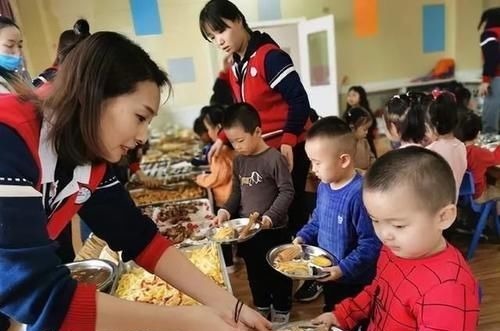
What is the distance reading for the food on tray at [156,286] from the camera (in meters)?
1.20

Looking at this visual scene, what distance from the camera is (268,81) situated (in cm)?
201

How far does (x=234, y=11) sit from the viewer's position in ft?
6.21

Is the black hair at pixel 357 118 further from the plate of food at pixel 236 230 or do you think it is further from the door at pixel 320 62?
the door at pixel 320 62

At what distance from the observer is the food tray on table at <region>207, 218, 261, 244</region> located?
164cm

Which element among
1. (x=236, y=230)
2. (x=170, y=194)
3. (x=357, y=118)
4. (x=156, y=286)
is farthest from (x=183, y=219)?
(x=357, y=118)

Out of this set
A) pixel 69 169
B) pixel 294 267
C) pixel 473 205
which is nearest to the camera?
pixel 69 169

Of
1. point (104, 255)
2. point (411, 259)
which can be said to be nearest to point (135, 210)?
point (104, 255)

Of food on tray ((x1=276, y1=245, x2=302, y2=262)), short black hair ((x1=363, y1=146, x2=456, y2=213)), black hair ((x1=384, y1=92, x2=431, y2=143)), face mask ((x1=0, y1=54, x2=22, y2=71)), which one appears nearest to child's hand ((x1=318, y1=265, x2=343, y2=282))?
food on tray ((x1=276, y1=245, x2=302, y2=262))

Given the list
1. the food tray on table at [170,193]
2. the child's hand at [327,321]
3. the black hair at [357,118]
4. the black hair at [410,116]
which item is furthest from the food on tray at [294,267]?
the black hair at [357,118]

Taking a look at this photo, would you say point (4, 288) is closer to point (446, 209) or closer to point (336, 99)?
point (446, 209)

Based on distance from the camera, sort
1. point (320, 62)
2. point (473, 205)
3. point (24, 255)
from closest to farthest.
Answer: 1. point (24, 255)
2. point (473, 205)
3. point (320, 62)

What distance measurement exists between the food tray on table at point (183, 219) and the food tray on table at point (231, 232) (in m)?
0.05

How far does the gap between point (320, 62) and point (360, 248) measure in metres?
4.38

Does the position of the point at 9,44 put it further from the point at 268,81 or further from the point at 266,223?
the point at 266,223
